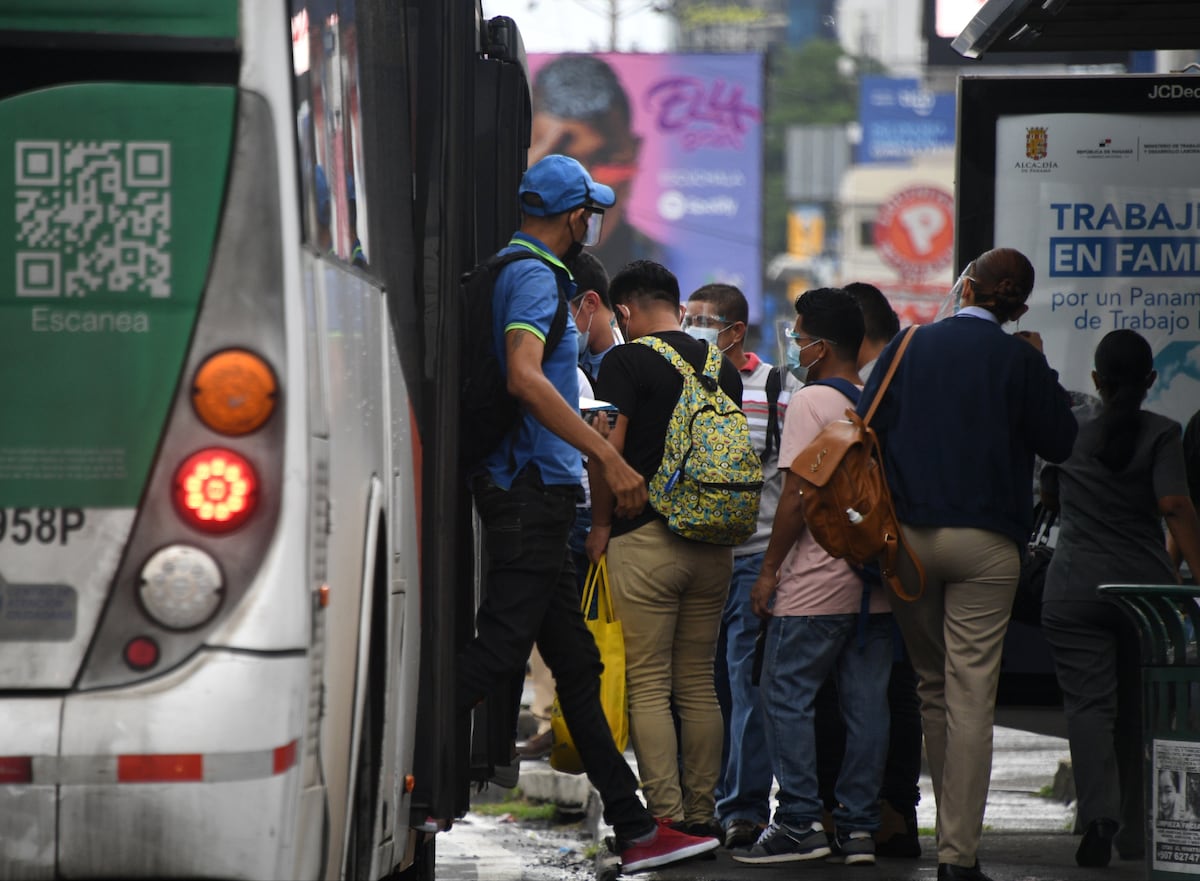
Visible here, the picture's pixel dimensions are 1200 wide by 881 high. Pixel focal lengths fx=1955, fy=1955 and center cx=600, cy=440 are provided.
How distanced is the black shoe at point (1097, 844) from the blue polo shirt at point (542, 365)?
254 cm

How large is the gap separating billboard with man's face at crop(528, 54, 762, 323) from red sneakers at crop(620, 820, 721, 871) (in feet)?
147

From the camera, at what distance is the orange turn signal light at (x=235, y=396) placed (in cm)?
335

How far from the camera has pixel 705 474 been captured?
6.62m

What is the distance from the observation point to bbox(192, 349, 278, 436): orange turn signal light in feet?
11.0

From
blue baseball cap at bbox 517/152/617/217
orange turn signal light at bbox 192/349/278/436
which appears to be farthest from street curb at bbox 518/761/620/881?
orange turn signal light at bbox 192/349/278/436

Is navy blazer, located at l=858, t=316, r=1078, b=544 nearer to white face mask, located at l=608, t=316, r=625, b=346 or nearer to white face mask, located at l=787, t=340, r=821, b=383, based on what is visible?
white face mask, located at l=787, t=340, r=821, b=383

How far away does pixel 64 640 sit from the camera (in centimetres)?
332

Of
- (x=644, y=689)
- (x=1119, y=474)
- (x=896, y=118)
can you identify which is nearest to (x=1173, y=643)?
(x=1119, y=474)

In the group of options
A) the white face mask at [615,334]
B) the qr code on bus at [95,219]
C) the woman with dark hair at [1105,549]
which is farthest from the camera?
the white face mask at [615,334]

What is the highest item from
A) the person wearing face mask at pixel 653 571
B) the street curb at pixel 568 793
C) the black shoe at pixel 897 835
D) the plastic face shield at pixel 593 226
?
the plastic face shield at pixel 593 226

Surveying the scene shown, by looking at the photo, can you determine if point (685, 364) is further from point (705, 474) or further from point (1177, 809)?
point (1177, 809)

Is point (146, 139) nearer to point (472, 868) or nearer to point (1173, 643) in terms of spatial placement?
point (1173, 643)

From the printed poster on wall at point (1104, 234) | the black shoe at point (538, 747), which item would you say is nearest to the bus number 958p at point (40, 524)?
the printed poster on wall at point (1104, 234)

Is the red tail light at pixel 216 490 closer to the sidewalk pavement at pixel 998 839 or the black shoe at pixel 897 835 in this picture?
the sidewalk pavement at pixel 998 839
